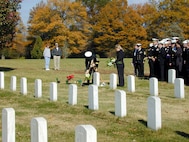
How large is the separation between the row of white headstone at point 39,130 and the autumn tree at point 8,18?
19.7 metres

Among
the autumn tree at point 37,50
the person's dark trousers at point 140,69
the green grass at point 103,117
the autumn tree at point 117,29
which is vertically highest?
the autumn tree at point 117,29

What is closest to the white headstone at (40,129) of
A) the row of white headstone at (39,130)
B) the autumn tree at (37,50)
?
the row of white headstone at (39,130)

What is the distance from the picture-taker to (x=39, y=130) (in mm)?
6422

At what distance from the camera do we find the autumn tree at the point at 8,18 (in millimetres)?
26516

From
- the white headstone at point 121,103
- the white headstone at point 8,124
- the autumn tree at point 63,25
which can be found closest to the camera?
the white headstone at point 8,124

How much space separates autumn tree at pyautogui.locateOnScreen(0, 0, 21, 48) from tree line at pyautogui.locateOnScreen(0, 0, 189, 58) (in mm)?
38964

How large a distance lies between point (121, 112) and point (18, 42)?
214 feet

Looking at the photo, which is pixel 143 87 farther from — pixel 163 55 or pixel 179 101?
pixel 179 101

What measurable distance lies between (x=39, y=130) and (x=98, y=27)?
67085mm

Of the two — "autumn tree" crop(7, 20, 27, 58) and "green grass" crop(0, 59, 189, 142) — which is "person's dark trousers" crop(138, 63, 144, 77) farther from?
"autumn tree" crop(7, 20, 27, 58)

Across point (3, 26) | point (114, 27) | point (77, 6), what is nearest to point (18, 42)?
point (77, 6)

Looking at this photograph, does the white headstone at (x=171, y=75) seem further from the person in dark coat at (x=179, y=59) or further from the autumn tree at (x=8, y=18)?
the autumn tree at (x=8, y=18)

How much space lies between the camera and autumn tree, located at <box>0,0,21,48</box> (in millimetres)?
26516

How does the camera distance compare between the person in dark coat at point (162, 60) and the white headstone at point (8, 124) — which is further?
the person in dark coat at point (162, 60)
